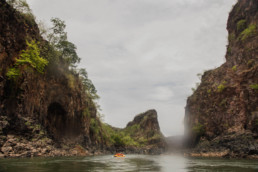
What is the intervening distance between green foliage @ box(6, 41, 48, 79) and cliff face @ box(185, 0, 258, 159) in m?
34.5

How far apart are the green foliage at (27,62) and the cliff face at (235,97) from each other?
34.5 metres

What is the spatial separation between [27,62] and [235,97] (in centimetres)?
4099

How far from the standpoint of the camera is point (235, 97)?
43625mm

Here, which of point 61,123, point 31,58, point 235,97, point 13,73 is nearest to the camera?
point 13,73

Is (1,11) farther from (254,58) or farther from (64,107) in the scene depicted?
(254,58)

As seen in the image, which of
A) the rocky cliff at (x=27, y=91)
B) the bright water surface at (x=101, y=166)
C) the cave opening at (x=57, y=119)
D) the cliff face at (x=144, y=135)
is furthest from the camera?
the cliff face at (x=144, y=135)

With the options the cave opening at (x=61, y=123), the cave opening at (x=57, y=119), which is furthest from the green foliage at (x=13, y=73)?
the cave opening at (x=57, y=119)

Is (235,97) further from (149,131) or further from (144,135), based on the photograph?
(144,135)

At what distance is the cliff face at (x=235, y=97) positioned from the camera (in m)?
36.1

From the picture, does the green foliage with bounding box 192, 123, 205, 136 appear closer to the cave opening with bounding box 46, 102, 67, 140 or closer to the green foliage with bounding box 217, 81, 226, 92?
the green foliage with bounding box 217, 81, 226, 92

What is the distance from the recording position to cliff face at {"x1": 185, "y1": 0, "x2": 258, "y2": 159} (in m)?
36.1

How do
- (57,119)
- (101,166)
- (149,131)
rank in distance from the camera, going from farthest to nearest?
(149,131) < (57,119) < (101,166)

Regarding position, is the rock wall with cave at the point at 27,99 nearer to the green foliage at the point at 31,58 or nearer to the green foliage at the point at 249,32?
the green foliage at the point at 31,58

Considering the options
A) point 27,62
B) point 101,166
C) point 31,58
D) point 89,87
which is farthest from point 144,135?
point 101,166
